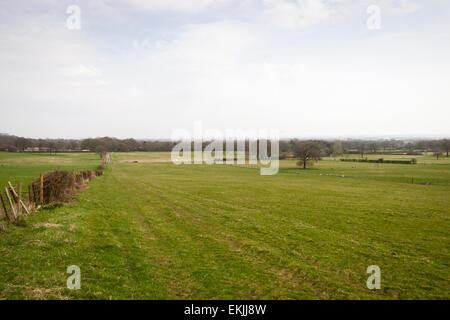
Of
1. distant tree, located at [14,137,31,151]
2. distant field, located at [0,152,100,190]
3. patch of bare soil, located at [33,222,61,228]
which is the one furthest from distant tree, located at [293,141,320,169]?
distant tree, located at [14,137,31,151]

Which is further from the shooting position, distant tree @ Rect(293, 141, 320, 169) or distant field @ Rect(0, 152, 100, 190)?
distant tree @ Rect(293, 141, 320, 169)

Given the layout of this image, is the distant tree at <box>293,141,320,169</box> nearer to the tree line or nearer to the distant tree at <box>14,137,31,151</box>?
the tree line

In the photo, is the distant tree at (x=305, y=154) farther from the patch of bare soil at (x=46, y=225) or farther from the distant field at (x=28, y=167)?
the patch of bare soil at (x=46, y=225)

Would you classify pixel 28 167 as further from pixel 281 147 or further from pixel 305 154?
pixel 281 147

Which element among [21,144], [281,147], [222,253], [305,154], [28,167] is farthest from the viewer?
[21,144]

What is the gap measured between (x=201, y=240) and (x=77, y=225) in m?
6.03

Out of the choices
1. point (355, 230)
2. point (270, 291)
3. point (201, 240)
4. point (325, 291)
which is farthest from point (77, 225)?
point (355, 230)

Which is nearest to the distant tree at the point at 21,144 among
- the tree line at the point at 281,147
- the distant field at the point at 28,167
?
the tree line at the point at 281,147


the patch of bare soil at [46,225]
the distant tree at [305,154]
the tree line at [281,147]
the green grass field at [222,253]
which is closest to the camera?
the green grass field at [222,253]

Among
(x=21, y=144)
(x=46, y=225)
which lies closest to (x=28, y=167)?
(x=46, y=225)

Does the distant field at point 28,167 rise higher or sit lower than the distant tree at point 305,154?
lower

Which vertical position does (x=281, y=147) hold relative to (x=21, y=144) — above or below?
below

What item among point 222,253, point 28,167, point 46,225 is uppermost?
point 28,167

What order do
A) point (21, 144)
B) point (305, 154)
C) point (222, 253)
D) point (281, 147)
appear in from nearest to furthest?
point (222, 253) < point (305, 154) < point (281, 147) < point (21, 144)
